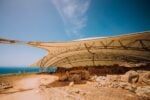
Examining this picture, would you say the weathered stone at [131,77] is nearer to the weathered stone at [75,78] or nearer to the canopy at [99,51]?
the canopy at [99,51]

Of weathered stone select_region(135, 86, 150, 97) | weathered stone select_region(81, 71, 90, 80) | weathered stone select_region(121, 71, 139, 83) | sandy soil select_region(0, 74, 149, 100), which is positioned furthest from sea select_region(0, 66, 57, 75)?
weathered stone select_region(135, 86, 150, 97)

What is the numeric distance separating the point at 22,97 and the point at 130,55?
2122mm

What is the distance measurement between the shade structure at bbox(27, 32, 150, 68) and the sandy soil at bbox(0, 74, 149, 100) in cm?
33

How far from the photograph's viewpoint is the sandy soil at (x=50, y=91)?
3.25 m

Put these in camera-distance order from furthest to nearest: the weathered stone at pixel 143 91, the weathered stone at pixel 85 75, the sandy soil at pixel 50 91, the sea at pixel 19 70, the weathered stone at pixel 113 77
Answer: the sea at pixel 19 70
the weathered stone at pixel 85 75
the weathered stone at pixel 113 77
the sandy soil at pixel 50 91
the weathered stone at pixel 143 91

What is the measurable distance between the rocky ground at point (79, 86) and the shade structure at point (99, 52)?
21 cm

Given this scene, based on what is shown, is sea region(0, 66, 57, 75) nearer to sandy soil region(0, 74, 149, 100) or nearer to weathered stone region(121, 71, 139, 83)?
sandy soil region(0, 74, 149, 100)

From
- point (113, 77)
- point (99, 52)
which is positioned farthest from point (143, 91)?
point (99, 52)

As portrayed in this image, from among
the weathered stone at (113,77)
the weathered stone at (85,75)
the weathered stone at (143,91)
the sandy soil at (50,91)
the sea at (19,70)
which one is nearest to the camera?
the weathered stone at (143,91)

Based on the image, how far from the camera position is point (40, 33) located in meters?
3.74

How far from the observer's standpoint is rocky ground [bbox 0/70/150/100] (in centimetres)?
324

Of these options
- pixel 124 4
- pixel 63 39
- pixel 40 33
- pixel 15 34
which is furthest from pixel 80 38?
pixel 15 34

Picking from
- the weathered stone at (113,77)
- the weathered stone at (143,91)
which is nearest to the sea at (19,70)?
the weathered stone at (113,77)

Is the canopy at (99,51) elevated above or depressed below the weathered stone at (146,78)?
above
